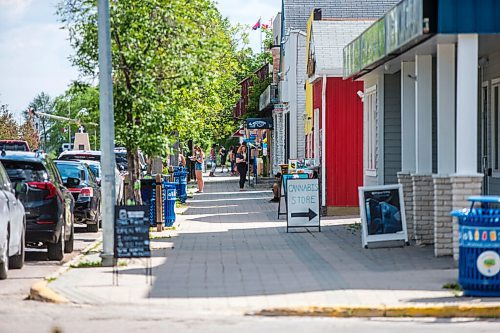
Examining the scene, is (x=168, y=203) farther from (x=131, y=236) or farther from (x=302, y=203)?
(x=131, y=236)

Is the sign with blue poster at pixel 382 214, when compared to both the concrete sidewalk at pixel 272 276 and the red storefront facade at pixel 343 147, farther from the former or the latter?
the red storefront facade at pixel 343 147

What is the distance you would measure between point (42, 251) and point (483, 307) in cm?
1079

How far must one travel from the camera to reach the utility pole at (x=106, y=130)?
17.0 metres

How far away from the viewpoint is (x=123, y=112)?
20750mm

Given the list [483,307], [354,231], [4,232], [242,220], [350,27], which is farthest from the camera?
[350,27]

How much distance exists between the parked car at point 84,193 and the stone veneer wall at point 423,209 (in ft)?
26.7

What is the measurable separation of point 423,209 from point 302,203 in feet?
15.7

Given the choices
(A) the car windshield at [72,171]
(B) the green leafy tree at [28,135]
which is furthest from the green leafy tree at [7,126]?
(A) the car windshield at [72,171]

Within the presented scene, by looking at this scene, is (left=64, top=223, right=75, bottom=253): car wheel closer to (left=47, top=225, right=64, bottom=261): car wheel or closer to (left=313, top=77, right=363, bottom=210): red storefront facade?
(left=47, top=225, right=64, bottom=261): car wheel

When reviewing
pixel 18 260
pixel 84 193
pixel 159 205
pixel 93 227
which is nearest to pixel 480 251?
pixel 18 260

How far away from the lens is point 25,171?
19.2m

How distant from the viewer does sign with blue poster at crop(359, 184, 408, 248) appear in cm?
1925

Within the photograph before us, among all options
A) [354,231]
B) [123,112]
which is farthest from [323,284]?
[354,231]

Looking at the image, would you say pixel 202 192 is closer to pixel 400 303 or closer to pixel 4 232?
pixel 4 232
